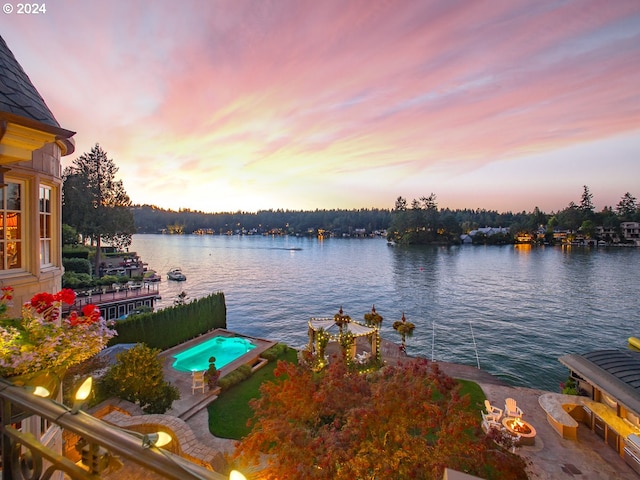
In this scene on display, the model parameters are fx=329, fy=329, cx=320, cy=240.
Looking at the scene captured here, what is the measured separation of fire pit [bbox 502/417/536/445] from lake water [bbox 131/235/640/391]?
1179 cm

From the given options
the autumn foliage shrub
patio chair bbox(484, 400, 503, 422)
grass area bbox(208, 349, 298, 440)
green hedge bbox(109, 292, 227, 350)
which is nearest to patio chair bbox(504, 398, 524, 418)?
patio chair bbox(484, 400, 503, 422)

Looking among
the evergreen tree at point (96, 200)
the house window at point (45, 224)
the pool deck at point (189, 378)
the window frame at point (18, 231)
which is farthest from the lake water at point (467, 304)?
the window frame at point (18, 231)

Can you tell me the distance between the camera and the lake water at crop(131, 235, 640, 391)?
28.5 metres

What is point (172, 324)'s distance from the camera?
74.4 feet

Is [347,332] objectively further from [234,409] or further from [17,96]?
[17,96]

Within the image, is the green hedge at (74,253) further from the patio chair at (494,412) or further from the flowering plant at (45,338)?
the patio chair at (494,412)

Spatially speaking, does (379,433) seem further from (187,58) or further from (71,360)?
(187,58)

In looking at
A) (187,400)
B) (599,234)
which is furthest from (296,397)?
(599,234)

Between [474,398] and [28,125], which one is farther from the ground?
[28,125]

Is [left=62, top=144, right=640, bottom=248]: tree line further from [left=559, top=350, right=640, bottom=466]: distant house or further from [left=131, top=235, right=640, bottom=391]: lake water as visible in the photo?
[left=559, top=350, right=640, bottom=466]: distant house

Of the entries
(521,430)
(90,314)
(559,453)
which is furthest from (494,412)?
(90,314)

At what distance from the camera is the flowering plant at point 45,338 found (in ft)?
11.0

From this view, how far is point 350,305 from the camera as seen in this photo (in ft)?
147

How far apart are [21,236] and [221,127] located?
105ft
